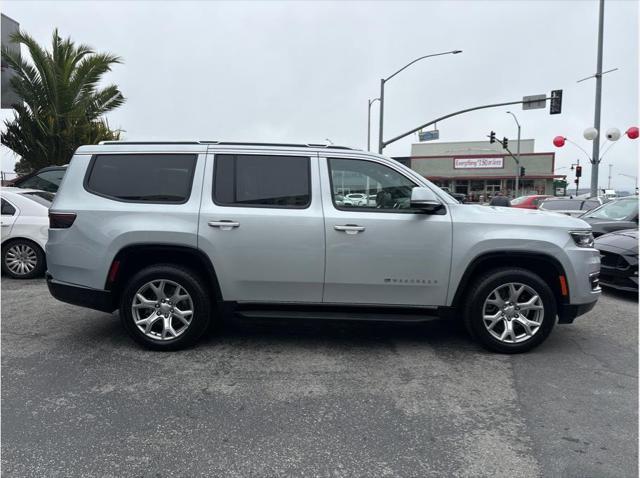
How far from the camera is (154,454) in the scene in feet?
9.55

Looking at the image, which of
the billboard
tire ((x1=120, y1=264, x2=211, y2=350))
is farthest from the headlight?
the billboard

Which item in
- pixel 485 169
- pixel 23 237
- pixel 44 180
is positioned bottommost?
pixel 23 237

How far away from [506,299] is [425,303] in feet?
2.50

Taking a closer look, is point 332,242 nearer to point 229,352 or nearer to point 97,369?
point 229,352

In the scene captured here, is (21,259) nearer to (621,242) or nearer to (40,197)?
(40,197)

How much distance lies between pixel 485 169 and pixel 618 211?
43089mm

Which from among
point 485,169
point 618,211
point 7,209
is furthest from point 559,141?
point 485,169

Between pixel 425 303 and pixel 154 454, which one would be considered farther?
pixel 425 303

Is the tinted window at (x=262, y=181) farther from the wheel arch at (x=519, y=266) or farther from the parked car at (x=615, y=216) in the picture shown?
the parked car at (x=615, y=216)

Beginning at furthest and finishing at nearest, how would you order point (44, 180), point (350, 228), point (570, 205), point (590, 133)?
point (590, 133), point (570, 205), point (44, 180), point (350, 228)

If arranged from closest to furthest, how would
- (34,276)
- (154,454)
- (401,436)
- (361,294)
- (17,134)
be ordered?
(154,454) → (401,436) → (361,294) → (34,276) → (17,134)

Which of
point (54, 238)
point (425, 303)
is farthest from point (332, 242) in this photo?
point (54, 238)

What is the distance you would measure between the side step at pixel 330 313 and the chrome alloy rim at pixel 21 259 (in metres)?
5.04

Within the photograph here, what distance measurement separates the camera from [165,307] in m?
4.54
